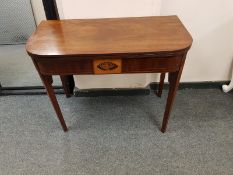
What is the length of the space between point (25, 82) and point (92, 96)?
0.62 metres

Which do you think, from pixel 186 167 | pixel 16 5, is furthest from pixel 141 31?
pixel 16 5

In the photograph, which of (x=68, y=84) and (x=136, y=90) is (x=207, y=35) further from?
(x=68, y=84)

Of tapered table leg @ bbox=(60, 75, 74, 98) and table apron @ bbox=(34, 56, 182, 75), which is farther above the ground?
table apron @ bbox=(34, 56, 182, 75)

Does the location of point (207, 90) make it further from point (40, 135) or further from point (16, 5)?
point (16, 5)

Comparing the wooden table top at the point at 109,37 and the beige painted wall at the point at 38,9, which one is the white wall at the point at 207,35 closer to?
the wooden table top at the point at 109,37

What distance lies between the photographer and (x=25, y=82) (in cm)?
181

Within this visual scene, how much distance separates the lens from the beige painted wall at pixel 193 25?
3.97 ft

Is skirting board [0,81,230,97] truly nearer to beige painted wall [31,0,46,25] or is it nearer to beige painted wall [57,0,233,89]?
beige painted wall [57,0,233,89]

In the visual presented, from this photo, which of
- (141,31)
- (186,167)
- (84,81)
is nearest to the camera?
(141,31)

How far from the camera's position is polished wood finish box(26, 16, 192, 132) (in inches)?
34.8

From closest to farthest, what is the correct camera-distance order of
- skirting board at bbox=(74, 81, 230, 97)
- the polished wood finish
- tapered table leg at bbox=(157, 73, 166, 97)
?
1. the polished wood finish
2. tapered table leg at bbox=(157, 73, 166, 97)
3. skirting board at bbox=(74, 81, 230, 97)

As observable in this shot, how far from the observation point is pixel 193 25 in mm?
1354

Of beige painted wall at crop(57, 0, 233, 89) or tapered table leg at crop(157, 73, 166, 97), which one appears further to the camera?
tapered table leg at crop(157, 73, 166, 97)

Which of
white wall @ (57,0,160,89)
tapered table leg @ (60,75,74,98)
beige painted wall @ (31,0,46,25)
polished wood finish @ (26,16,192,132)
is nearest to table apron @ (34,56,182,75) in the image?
polished wood finish @ (26,16,192,132)
